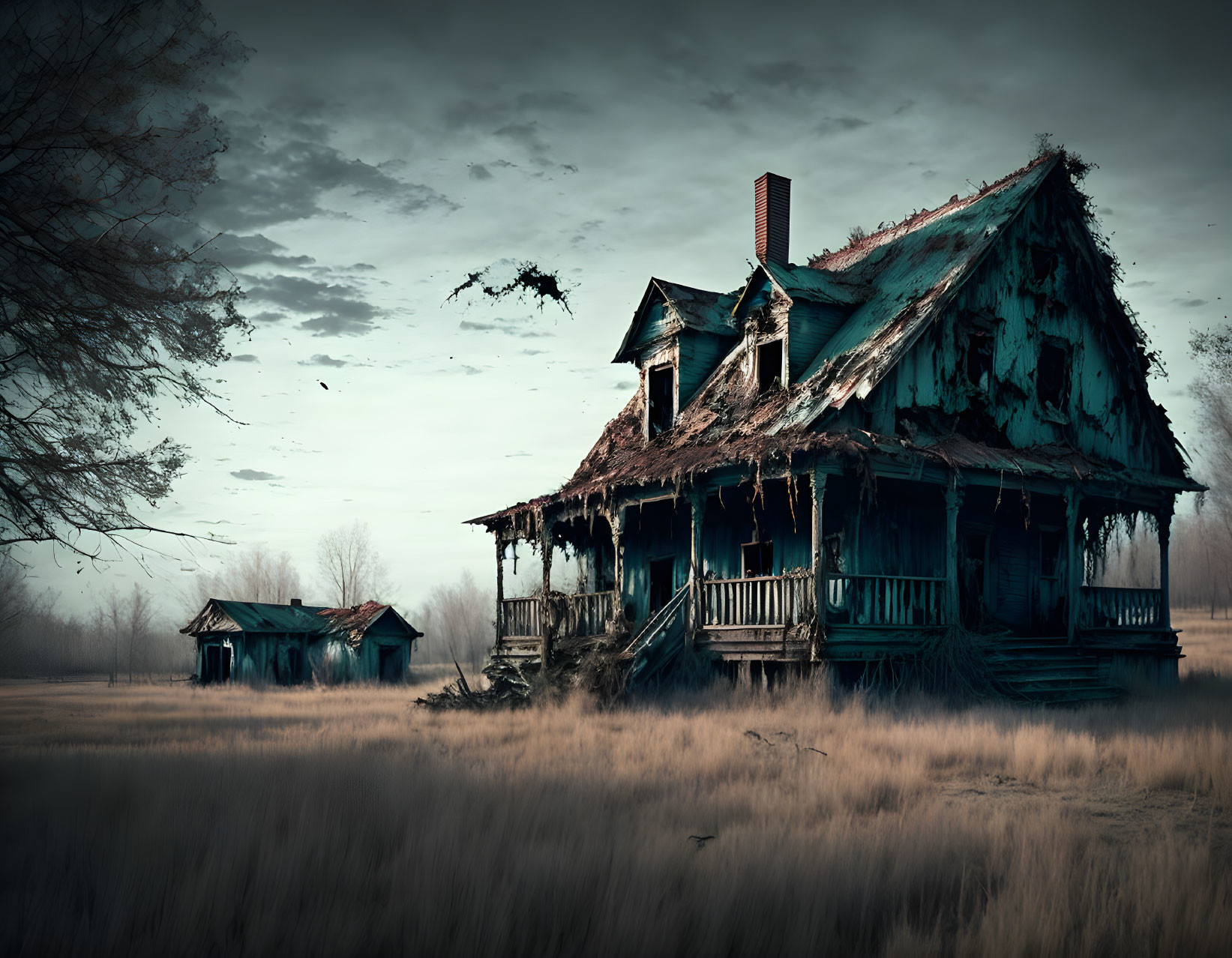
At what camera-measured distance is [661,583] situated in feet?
81.7

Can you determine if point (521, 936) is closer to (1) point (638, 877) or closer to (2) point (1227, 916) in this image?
(1) point (638, 877)

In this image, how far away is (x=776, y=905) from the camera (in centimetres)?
589

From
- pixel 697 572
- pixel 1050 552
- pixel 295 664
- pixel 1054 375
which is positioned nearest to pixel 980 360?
pixel 1054 375

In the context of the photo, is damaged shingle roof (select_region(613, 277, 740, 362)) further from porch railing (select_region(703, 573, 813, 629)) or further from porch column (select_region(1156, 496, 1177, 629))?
porch column (select_region(1156, 496, 1177, 629))

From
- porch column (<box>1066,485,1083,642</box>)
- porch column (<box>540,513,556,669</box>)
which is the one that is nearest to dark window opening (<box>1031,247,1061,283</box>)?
porch column (<box>1066,485,1083,642</box>)

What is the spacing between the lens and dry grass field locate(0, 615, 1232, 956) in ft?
18.0

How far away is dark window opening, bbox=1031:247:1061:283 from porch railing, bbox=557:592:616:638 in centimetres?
1176

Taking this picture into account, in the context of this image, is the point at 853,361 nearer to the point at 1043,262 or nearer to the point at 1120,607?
the point at 1043,262

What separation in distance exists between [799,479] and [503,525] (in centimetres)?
946

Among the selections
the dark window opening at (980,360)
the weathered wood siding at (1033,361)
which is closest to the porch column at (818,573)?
the weathered wood siding at (1033,361)

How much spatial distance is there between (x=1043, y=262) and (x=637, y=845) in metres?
18.9

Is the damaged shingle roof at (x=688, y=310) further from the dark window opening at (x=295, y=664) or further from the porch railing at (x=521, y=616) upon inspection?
the dark window opening at (x=295, y=664)

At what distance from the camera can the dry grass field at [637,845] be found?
549cm

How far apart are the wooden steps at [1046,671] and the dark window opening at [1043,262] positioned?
7797 millimetres
